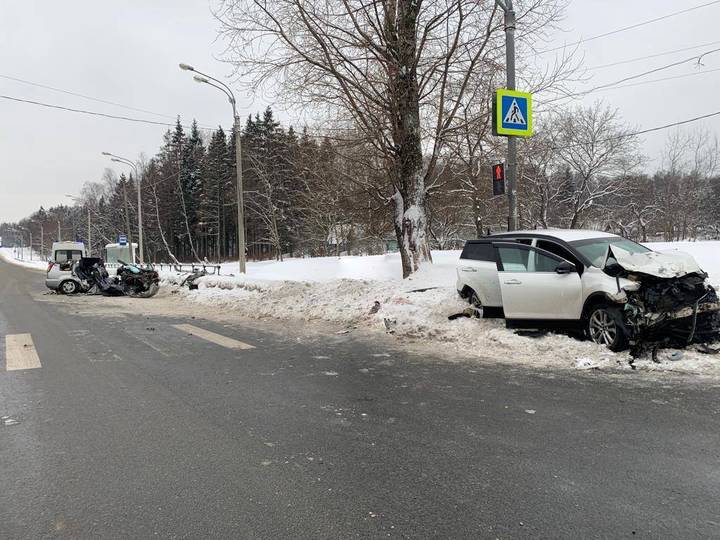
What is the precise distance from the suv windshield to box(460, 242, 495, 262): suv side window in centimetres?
163

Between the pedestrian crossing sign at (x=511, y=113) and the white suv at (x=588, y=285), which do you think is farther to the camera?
the pedestrian crossing sign at (x=511, y=113)

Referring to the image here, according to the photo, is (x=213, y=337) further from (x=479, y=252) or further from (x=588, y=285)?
(x=588, y=285)

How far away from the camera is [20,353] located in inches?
316

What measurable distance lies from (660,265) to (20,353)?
31.7 ft

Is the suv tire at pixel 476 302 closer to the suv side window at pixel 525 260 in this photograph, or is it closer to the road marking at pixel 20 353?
the suv side window at pixel 525 260

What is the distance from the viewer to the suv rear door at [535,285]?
7251 mm

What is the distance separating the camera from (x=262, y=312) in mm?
12828

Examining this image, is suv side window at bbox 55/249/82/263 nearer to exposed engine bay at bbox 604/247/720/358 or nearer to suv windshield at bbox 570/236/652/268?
suv windshield at bbox 570/236/652/268

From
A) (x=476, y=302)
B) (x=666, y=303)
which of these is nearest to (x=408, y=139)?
(x=476, y=302)

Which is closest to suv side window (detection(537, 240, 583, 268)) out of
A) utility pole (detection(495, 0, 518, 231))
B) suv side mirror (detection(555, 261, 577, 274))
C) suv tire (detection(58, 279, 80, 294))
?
suv side mirror (detection(555, 261, 577, 274))

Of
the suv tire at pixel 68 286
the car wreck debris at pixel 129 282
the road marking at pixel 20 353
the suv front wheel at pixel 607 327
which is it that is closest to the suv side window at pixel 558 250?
the suv front wheel at pixel 607 327

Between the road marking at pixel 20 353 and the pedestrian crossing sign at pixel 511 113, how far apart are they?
938cm

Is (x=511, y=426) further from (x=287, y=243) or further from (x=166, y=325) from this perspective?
(x=287, y=243)

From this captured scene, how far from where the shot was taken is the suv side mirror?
7.18 m
